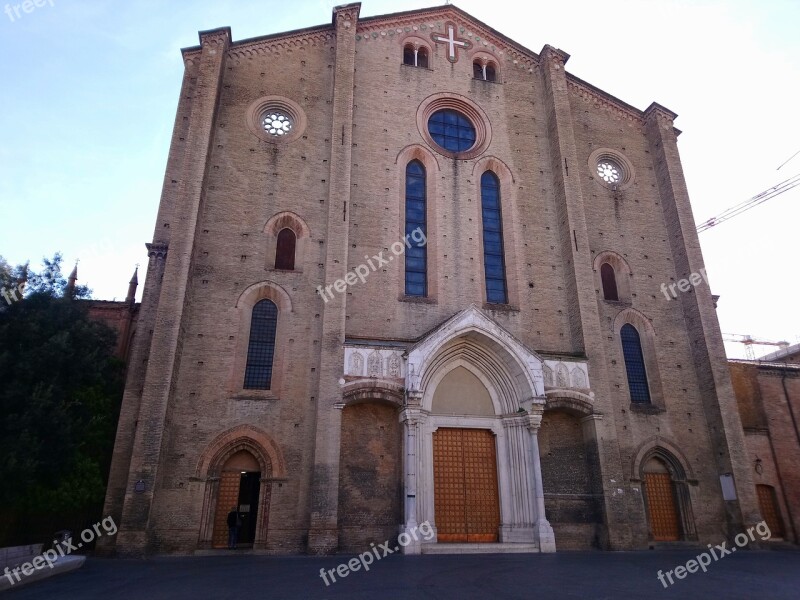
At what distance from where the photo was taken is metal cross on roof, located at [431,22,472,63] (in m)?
22.8

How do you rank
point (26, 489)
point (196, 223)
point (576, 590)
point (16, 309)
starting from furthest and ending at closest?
1. point (196, 223)
2. point (16, 309)
3. point (26, 489)
4. point (576, 590)

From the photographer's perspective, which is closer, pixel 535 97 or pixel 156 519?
pixel 156 519

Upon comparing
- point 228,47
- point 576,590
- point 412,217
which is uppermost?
point 228,47

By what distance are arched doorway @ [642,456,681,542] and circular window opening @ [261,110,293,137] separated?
653 inches

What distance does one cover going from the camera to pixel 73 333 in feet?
50.3

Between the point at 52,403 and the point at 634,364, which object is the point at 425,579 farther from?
the point at 634,364

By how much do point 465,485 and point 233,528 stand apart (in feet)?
21.5

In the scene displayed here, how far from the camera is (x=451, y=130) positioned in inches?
856

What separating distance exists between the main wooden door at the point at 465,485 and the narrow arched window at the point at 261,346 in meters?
5.36

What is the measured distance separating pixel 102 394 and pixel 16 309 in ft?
10.2

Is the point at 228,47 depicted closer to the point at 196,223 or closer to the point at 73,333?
the point at 196,223

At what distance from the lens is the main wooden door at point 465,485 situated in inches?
632

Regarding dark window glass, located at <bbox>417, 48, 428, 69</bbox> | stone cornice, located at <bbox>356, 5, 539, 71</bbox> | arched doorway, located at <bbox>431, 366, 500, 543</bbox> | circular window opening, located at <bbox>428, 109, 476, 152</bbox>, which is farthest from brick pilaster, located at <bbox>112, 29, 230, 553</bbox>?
circular window opening, located at <bbox>428, 109, 476, 152</bbox>

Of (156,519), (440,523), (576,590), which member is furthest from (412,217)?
(576,590)
